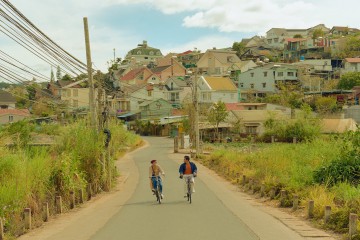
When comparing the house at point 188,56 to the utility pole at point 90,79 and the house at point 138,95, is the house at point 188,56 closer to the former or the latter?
the house at point 138,95

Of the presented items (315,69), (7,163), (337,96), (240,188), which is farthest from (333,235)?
(315,69)

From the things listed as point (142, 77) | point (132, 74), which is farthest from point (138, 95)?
point (132, 74)

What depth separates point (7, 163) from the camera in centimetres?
1530

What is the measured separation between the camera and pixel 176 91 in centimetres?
8438

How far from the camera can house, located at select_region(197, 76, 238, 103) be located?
257 ft

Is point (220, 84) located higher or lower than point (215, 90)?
higher

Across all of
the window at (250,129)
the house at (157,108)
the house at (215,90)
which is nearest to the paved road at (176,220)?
the window at (250,129)

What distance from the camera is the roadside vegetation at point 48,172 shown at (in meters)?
13.5

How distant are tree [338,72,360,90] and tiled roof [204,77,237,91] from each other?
1745 centimetres

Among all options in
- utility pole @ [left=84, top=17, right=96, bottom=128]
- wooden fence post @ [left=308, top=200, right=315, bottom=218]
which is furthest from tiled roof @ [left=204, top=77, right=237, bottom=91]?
wooden fence post @ [left=308, top=200, right=315, bottom=218]

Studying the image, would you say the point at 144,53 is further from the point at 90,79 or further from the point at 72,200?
the point at 72,200

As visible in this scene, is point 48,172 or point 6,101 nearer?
point 48,172

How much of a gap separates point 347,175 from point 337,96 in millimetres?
54005

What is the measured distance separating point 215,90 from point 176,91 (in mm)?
9155
